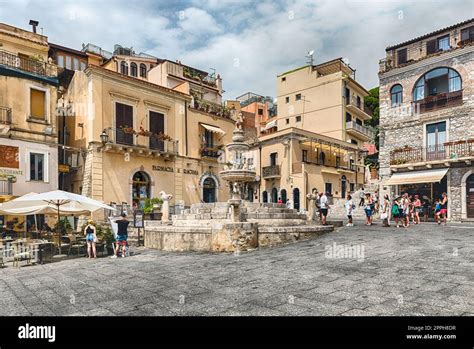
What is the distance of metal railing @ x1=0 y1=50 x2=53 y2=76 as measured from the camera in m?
18.7

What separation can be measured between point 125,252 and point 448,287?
30.5ft

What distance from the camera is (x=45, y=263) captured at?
35.1 ft

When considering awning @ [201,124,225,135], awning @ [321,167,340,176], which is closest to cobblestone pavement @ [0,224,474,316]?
awning @ [201,124,225,135]

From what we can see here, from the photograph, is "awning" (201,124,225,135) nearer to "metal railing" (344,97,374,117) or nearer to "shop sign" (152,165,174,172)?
"shop sign" (152,165,174,172)

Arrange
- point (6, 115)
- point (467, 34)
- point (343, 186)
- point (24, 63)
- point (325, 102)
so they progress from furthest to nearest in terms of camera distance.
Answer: point (325, 102) → point (343, 186) → point (467, 34) → point (24, 63) → point (6, 115)

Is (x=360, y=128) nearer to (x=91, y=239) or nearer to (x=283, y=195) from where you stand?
(x=283, y=195)

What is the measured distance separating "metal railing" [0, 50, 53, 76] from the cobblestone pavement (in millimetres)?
13795

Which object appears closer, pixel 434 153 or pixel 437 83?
pixel 434 153

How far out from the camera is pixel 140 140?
21938 millimetres

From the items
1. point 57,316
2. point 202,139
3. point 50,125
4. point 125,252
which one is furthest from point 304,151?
point 57,316

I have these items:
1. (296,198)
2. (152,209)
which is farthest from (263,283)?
(296,198)

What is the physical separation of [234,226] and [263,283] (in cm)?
447
